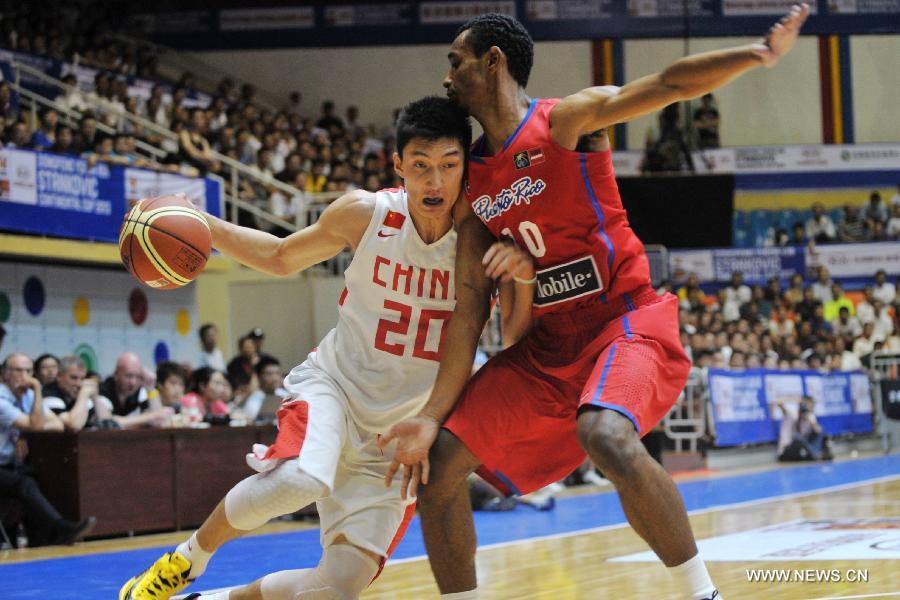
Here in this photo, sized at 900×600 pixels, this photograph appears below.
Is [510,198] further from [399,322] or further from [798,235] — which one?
[798,235]

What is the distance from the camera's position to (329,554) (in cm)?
434

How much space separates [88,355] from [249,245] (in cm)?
1149

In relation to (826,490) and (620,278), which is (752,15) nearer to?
(826,490)

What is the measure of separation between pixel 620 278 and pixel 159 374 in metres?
7.69

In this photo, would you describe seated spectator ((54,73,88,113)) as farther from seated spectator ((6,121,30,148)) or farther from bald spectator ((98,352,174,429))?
bald spectator ((98,352,174,429))

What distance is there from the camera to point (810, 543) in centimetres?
770

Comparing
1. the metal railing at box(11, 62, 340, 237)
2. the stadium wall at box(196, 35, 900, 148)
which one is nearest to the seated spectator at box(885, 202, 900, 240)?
the stadium wall at box(196, 35, 900, 148)

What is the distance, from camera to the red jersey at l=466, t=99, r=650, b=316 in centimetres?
417

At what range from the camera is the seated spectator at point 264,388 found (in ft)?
40.0

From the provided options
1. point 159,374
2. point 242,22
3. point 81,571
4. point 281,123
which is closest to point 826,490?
point 159,374

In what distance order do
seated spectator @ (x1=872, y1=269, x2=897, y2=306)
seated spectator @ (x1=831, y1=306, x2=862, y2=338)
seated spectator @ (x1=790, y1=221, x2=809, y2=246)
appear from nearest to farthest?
seated spectator @ (x1=831, y1=306, x2=862, y2=338), seated spectator @ (x1=872, y1=269, x2=897, y2=306), seated spectator @ (x1=790, y1=221, x2=809, y2=246)

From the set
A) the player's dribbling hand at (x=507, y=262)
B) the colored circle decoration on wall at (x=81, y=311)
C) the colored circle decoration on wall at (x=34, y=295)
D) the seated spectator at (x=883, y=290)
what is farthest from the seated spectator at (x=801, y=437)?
the player's dribbling hand at (x=507, y=262)

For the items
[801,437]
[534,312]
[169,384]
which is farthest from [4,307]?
[534,312]

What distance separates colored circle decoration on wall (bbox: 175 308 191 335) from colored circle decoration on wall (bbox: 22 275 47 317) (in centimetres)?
223
